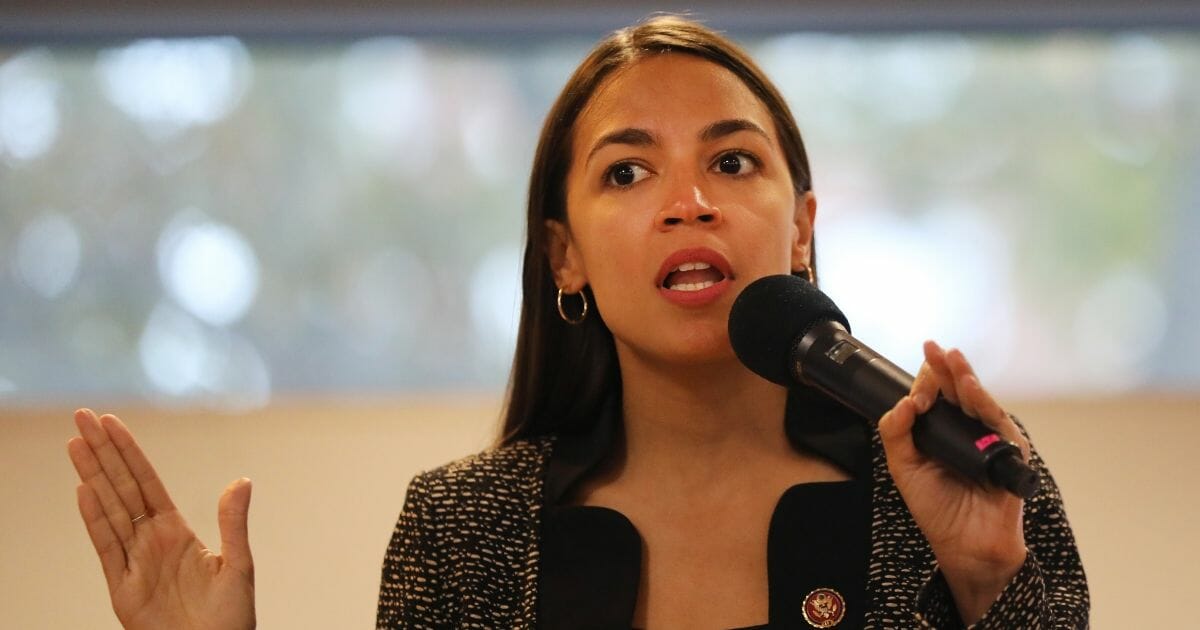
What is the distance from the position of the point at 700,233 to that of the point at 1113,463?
4.18 feet

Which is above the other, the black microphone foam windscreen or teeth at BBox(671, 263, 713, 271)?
teeth at BBox(671, 263, 713, 271)

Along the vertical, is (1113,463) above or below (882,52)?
below

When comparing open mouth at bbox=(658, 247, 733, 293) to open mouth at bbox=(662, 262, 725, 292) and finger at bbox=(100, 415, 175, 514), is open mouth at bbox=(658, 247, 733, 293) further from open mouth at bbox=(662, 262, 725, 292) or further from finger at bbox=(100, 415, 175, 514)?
finger at bbox=(100, 415, 175, 514)

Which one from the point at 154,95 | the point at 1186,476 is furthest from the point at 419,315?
the point at 1186,476

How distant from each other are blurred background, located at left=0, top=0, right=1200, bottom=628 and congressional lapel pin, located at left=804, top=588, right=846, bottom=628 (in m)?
1.24

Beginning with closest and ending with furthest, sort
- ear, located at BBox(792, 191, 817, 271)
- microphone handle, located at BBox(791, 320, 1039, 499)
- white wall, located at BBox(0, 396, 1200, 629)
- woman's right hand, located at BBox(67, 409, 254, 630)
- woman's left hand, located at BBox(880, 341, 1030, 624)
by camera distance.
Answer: microphone handle, located at BBox(791, 320, 1039, 499), woman's left hand, located at BBox(880, 341, 1030, 624), woman's right hand, located at BBox(67, 409, 254, 630), ear, located at BBox(792, 191, 817, 271), white wall, located at BBox(0, 396, 1200, 629)

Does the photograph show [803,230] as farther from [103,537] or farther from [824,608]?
[103,537]

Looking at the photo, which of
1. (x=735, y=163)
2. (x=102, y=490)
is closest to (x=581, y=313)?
(x=735, y=163)

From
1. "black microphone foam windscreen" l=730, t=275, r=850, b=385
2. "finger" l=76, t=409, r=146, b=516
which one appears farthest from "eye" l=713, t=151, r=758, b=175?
"finger" l=76, t=409, r=146, b=516

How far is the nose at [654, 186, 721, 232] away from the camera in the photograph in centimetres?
180

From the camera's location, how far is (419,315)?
9.95ft

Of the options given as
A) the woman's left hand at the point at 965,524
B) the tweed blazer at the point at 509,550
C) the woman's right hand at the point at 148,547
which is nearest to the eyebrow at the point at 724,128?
the tweed blazer at the point at 509,550

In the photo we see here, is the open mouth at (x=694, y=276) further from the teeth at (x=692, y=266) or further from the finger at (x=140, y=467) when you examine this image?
the finger at (x=140, y=467)

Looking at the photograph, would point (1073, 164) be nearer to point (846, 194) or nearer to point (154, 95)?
point (846, 194)
